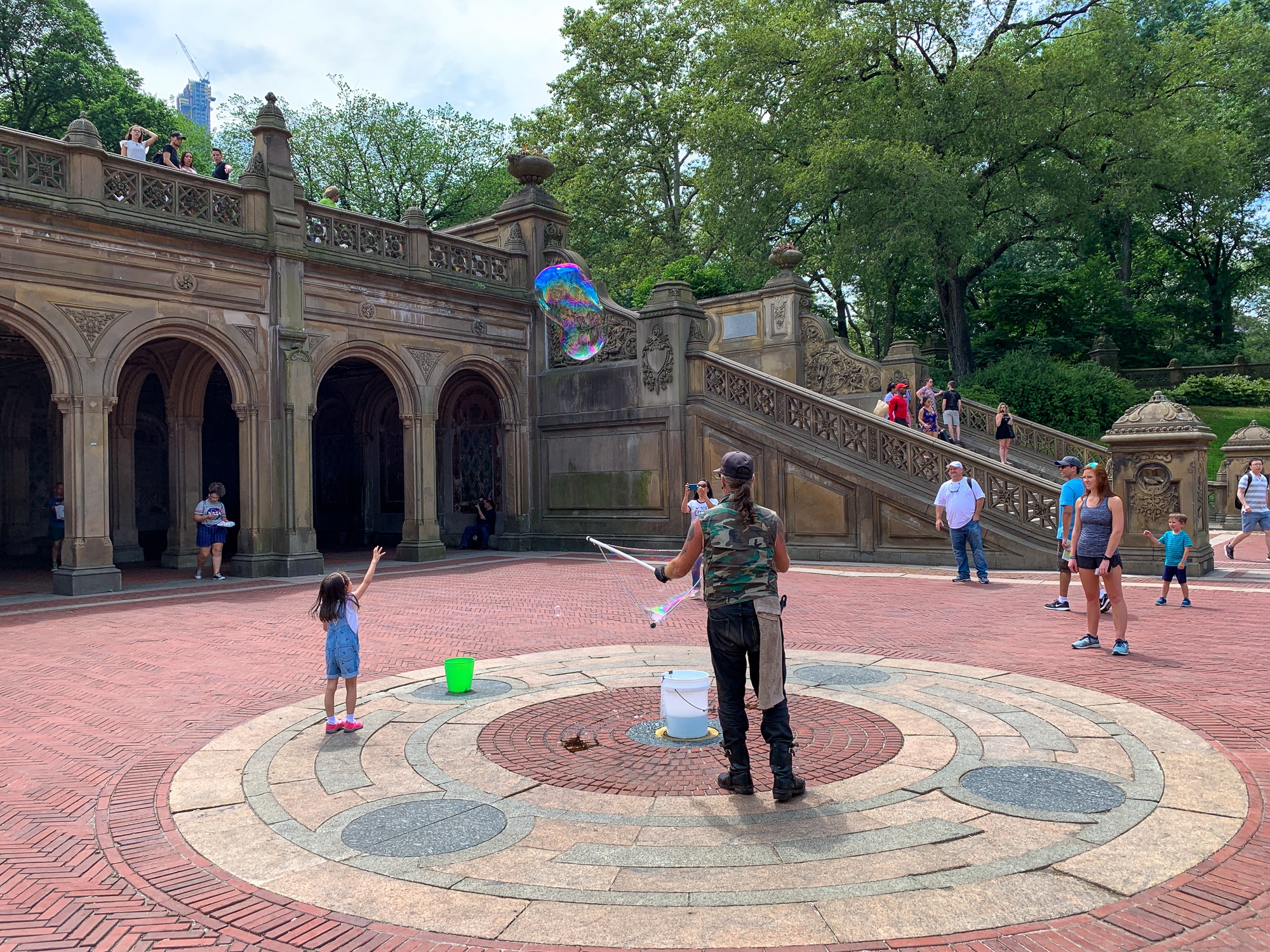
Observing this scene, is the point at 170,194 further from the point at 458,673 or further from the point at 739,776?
the point at 739,776

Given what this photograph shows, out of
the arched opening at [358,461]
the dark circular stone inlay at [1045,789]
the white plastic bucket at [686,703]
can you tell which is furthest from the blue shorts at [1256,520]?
the arched opening at [358,461]

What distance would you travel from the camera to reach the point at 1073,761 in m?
5.14

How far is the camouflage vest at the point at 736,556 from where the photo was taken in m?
4.84

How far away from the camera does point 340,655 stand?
6.21 meters

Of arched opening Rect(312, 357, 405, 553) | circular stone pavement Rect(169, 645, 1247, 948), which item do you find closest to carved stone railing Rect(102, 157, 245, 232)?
arched opening Rect(312, 357, 405, 553)

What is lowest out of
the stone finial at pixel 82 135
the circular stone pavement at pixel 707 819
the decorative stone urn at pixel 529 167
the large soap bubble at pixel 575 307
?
the circular stone pavement at pixel 707 819

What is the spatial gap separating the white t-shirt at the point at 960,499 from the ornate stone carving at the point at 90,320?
570 inches

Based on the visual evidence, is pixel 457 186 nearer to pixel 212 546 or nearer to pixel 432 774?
pixel 212 546

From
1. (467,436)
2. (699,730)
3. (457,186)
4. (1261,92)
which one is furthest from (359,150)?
(699,730)

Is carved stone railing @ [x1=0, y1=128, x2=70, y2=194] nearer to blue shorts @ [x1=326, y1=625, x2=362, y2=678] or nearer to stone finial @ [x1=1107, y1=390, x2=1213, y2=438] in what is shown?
blue shorts @ [x1=326, y1=625, x2=362, y2=678]

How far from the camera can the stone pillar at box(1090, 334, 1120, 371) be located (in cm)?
3725

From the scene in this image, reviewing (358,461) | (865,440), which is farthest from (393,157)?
(865,440)

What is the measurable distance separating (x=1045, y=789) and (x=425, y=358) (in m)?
17.8

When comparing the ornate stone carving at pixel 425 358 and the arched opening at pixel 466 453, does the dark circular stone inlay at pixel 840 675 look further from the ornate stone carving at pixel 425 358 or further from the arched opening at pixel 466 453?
the arched opening at pixel 466 453
